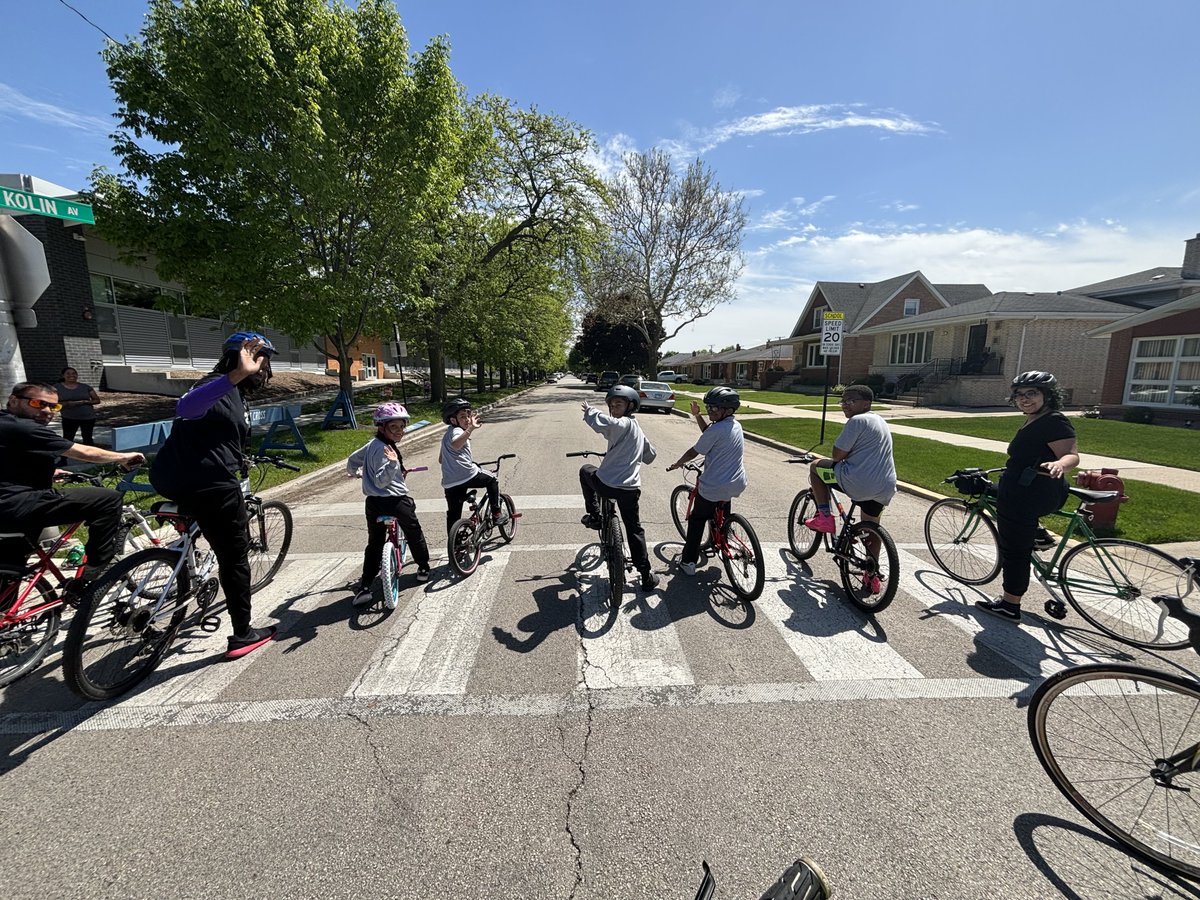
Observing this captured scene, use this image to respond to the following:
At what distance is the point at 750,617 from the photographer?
417 centimetres

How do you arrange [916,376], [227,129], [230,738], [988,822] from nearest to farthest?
[988,822]
[230,738]
[227,129]
[916,376]

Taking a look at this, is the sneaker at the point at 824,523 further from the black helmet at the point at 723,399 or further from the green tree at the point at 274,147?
the green tree at the point at 274,147

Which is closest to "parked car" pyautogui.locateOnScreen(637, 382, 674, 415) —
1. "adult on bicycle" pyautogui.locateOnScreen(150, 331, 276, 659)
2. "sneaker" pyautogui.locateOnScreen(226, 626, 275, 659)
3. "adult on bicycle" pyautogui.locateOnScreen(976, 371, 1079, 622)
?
"adult on bicycle" pyautogui.locateOnScreen(976, 371, 1079, 622)

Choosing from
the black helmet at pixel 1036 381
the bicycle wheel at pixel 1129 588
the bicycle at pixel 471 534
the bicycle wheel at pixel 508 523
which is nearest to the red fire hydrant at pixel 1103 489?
the bicycle wheel at pixel 1129 588

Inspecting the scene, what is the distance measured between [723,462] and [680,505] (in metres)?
2.35

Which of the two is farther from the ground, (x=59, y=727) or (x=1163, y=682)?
(x=1163, y=682)

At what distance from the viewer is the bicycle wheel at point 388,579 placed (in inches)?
167

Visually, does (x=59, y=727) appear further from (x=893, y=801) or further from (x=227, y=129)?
(x=227, y=129)

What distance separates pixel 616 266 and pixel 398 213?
2547 centimetres

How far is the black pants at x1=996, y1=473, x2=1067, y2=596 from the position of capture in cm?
392

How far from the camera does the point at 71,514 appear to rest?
11.5ft

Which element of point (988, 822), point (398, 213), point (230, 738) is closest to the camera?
point (988, 822)

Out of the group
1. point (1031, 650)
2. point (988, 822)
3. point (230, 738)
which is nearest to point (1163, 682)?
point (988, 822)

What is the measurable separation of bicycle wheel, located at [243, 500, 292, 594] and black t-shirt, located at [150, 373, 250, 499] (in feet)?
5.00
